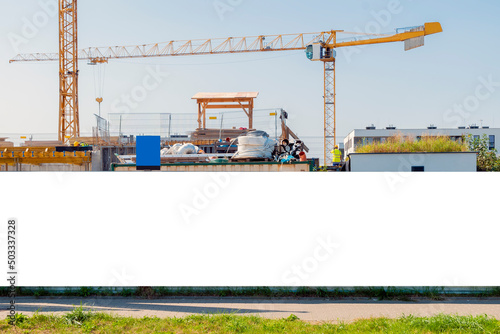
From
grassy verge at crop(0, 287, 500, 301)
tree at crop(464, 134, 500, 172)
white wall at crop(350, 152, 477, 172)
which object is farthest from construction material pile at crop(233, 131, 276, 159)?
tree at crop(464, 134, 500, 172)

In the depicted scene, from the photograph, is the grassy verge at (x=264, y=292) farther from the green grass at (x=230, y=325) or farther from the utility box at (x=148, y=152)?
the utility box at (x=148, y=152)

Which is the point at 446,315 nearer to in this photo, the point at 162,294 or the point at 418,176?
the point at 418,176

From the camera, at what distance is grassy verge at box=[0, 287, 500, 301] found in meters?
7.07

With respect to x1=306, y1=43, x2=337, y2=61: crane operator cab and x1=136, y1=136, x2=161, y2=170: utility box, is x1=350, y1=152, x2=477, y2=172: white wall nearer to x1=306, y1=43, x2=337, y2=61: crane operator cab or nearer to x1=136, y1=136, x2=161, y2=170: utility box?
x1=136, y1=136, x2=161, y2=170: utility box

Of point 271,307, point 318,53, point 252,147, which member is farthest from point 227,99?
point 318,53

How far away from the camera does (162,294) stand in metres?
7.19

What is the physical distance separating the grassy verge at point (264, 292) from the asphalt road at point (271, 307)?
0.37 ft

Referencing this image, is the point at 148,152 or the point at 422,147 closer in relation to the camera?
the point at 148,152

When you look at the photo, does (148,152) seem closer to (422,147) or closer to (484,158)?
(422,147)

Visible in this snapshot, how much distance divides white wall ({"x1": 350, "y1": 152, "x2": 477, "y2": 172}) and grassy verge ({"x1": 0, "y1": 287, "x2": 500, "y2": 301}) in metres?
8.82

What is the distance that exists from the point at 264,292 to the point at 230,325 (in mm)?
1444

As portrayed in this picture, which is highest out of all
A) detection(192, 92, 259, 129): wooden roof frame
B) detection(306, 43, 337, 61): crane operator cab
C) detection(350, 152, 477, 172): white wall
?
detection(306, 43, 337, 61): crane operator cab

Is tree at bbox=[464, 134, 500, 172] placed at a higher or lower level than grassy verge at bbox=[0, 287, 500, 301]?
higher

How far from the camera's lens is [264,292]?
23.2 ft
